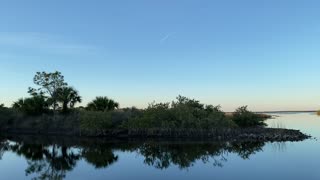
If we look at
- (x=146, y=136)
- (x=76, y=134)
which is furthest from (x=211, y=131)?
(x=76, y=134)

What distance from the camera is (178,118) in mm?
49844

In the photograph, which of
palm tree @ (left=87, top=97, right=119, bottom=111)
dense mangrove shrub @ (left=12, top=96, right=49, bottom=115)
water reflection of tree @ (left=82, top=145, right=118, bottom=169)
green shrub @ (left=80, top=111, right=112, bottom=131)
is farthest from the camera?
dense mangrove shrub @ (left=12, top=96, right=49, bottom=115)

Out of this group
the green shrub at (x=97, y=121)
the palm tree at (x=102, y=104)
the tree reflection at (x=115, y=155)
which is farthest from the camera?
the palm tree at (x=102, y=104)

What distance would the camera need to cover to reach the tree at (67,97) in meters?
65.2

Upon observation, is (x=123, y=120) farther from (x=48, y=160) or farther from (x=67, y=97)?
(x=48, y=160)

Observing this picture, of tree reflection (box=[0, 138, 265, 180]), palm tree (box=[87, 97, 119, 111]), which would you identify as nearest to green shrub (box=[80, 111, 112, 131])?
palm tree (box=[87, 97, 119, 111])

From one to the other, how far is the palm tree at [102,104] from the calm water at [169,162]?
76.2 feet

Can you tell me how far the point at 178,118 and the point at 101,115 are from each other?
11.0 m

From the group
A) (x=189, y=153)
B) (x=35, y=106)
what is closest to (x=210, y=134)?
(x=189, y=153)

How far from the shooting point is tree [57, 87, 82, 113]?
6519 centimetres

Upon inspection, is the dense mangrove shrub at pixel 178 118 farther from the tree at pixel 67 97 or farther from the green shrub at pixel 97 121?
the tree at pixel 67 97

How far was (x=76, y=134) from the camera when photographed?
57.5 meters

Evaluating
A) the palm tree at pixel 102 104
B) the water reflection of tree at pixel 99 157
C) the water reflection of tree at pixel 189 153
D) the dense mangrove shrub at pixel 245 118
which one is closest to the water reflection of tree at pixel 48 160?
the water reflection of tree at pixel 99 157

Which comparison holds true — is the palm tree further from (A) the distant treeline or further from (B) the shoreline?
(B) the shoreline
